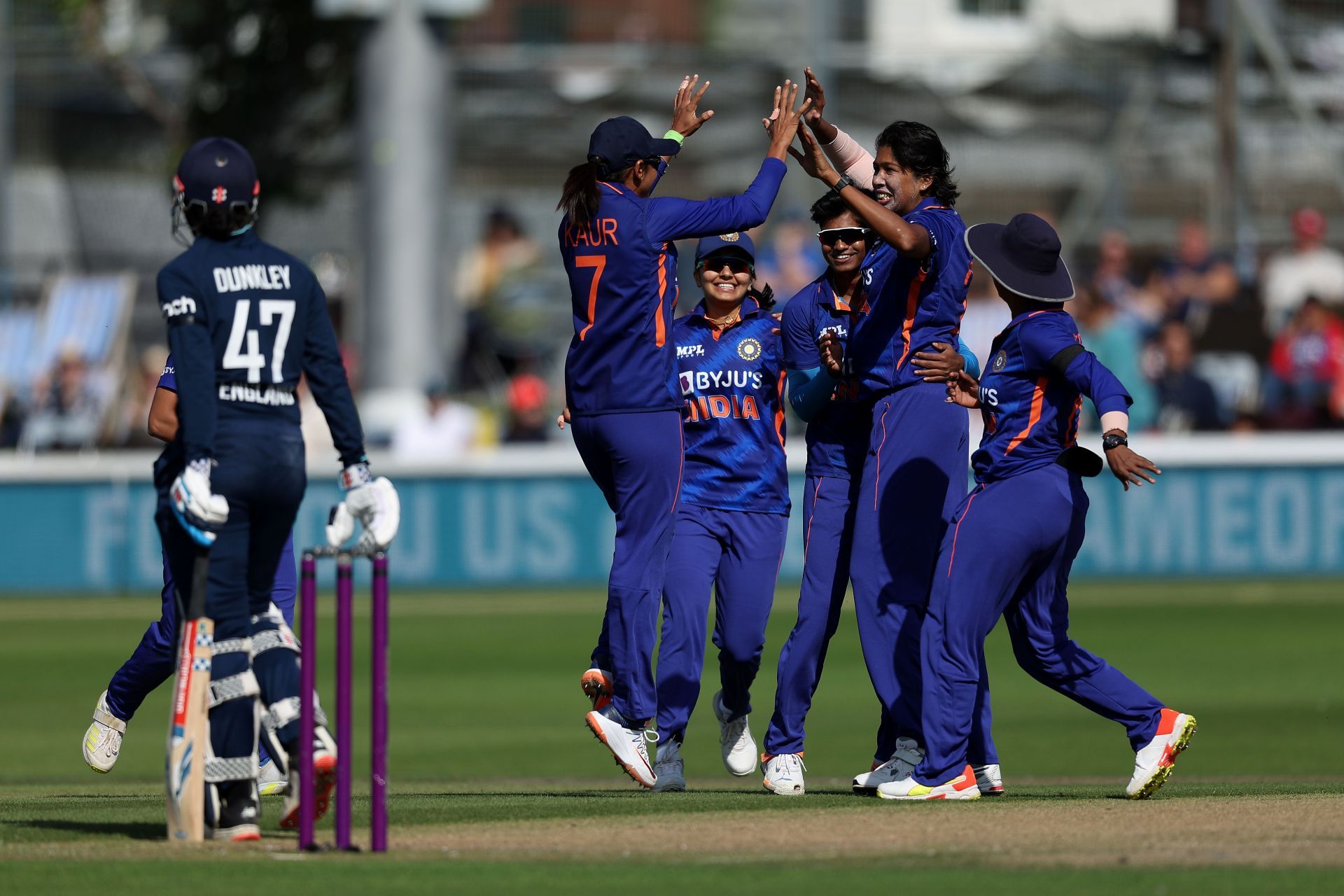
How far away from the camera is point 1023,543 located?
26.8 ft

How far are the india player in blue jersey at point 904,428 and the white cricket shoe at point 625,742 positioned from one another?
949 millimetres

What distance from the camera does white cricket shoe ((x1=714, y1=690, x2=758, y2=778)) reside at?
9531mm

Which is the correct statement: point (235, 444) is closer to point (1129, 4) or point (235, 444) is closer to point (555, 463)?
point (555, 463)

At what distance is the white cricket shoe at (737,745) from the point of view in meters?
9.53

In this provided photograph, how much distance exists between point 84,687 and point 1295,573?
10.8 meters

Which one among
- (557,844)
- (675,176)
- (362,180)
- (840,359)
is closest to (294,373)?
(557,844)

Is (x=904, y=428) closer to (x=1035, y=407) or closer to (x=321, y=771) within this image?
(x=1035, y=407)

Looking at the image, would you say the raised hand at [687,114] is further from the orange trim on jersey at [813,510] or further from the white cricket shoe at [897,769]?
the white cricket shoe at [897,769]

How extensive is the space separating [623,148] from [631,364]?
2.75 ft

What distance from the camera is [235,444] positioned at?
722 centimetres

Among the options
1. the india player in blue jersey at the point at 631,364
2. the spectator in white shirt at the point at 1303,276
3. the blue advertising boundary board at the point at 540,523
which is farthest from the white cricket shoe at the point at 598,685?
the spectator in white shirt at the point at 1303,276

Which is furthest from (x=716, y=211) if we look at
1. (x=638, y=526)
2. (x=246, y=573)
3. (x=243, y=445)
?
(x=246, y=573)

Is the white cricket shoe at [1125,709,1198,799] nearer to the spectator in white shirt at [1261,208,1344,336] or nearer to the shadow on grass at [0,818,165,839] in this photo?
the shadow on grass at [0,818,165,839]

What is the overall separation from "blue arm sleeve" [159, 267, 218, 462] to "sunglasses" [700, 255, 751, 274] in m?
2.98
